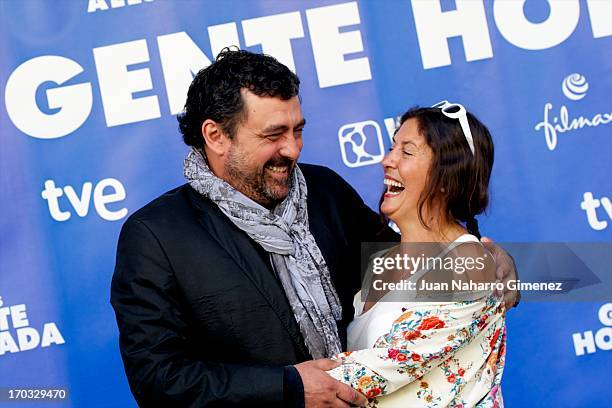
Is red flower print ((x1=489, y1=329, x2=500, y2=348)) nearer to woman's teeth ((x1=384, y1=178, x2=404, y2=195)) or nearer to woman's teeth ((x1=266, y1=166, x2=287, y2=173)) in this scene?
woman's teeth ((x1=384, y1=178, x2=404, y2=195))

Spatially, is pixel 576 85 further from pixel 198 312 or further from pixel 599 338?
pixel 198 312

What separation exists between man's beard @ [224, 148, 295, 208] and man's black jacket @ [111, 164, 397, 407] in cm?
10

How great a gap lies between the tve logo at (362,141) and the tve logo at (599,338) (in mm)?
1034

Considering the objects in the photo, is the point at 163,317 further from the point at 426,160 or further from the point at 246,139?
the point at 426,160

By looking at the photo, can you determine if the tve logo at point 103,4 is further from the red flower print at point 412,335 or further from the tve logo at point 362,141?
the red flower print at point 412,335

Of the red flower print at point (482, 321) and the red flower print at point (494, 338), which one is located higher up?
the red flower print at point (482, 321)

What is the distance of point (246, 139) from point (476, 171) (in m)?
0.63

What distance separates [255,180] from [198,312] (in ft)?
1.33

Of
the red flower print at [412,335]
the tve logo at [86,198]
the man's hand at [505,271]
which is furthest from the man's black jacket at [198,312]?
the tve logo at [86,198]

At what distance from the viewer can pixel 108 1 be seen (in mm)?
3809

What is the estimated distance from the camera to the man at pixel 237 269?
255 centimetres

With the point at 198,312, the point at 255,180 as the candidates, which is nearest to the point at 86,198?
the point at 255,180

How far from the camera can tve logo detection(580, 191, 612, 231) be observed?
12.8 ft

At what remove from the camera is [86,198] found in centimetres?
380
